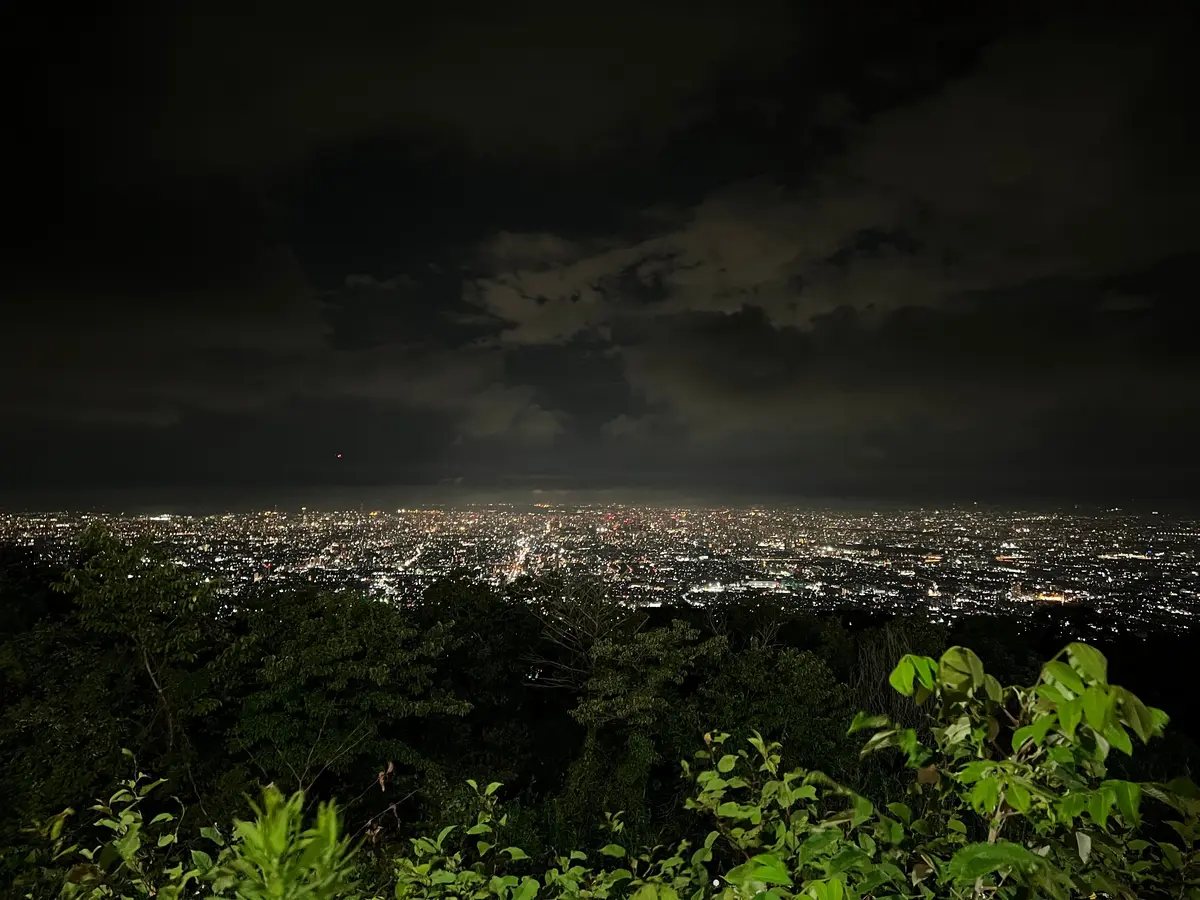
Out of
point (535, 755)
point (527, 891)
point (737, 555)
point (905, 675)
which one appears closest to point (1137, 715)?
point (905, 675)

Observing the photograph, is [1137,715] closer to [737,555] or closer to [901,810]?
[901,810]

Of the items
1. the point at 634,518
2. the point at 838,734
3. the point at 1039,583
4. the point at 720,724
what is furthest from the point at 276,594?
the point at 634,518

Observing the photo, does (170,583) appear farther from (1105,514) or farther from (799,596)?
(1105,514)

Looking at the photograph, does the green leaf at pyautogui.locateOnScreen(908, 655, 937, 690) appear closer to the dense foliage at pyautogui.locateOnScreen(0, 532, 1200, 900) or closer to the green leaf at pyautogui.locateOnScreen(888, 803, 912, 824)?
the dense foliage at pyautogui.locateOnScreen(0, 532, 1200, 900)

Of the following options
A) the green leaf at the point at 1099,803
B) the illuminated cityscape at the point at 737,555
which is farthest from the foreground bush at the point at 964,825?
the illuminated cityscape at the point at 737,555

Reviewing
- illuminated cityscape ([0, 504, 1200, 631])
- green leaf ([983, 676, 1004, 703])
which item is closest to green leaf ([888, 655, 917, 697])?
green leaf ([983, 676, 1004, 703])

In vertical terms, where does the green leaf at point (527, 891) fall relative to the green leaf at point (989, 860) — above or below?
below

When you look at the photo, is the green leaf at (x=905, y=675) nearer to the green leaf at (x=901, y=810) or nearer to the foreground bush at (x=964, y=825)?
the foreground bush at (x=964, y=825)

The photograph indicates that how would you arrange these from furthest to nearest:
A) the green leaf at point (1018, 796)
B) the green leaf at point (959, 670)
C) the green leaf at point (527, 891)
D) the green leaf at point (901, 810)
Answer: the green leaf at point (527, 891), the green leaf at point (901, 810), the green leaf at point (959, 670), the green leaf at point (1018, 796)
